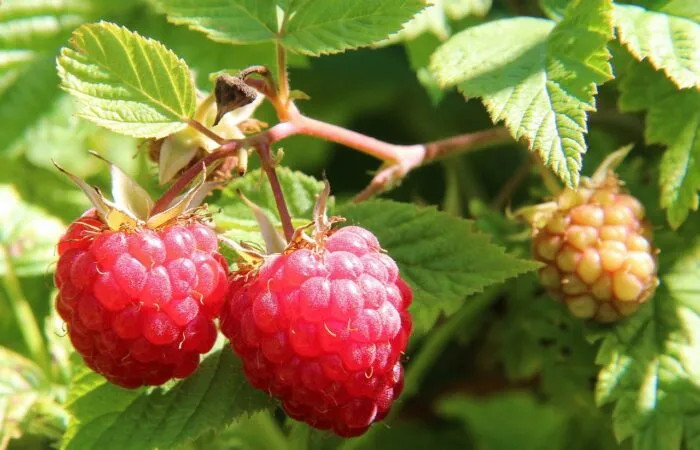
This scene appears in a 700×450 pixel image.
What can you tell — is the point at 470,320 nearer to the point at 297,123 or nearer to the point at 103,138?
the point at 297,123

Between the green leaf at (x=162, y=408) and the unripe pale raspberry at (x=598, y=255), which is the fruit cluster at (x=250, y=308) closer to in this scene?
the green leaf at (x=162, y=408)

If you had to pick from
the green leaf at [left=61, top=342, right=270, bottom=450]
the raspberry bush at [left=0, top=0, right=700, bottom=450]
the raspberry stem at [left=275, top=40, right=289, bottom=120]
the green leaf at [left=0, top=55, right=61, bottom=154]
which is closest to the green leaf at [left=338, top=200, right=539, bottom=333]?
the raspberry bush at [left=0, top=0, right=700, bottom=450]

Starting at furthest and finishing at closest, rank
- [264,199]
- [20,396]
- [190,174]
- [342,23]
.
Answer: [20,396], [264,199], [342,23], [190,174]

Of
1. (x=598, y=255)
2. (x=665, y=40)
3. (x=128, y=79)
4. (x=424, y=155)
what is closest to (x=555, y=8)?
(x=665, y=40)

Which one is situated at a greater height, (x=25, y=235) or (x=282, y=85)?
(x=282, y=85)

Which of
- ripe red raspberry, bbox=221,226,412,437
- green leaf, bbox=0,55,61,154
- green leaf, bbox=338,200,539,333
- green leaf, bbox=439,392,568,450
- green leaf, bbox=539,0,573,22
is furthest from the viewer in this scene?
green leaf, bbox=439,392,568,450

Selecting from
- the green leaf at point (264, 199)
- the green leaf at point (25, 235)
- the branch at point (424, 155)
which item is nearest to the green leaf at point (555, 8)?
the branch at point (424, 155)

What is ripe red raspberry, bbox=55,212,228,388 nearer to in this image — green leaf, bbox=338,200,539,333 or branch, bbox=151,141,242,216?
branch, bbox=151,141,242,216

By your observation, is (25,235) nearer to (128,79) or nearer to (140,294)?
(128,79)
